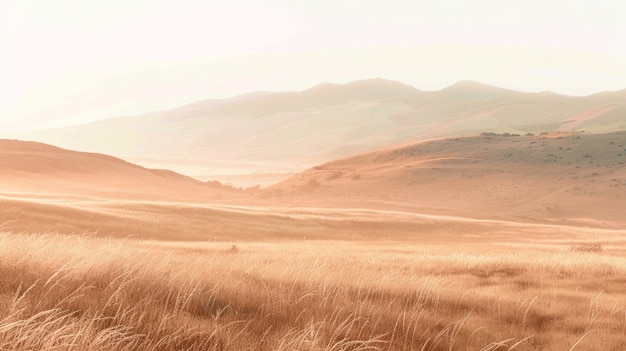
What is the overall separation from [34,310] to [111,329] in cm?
92

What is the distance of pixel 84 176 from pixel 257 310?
3083 inches

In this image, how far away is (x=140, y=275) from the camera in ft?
32.6

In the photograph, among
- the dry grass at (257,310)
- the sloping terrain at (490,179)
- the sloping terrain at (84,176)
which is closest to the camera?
the dry grass at (257,310)

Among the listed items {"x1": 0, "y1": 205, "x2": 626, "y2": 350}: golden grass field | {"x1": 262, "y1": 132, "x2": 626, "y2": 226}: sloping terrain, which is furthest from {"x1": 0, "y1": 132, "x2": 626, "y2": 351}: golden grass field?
{"x1": 262, "y1": 132, "x2": 626, "y2": 226}: sloping terrain

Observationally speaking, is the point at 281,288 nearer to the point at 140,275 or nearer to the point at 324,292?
the point at 324,292

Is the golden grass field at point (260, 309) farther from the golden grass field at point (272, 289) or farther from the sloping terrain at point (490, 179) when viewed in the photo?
the sloping terrain at point (490, 179)

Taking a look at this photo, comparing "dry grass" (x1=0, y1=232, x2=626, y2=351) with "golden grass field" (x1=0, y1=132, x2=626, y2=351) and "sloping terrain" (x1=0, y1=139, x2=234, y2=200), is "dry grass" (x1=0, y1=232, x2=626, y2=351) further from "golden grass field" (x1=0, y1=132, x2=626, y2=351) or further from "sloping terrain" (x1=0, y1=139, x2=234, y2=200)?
"sloping terrain" (x1=0, y1=139, x2=234, y2=200)

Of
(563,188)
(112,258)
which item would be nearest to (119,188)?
(563,188)

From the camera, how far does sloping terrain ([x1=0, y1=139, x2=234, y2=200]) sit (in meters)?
69.9

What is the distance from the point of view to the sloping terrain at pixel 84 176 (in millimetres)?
69938

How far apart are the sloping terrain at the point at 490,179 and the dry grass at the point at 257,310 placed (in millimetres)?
57245

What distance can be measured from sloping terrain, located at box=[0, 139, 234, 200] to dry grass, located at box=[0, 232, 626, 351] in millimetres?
57158

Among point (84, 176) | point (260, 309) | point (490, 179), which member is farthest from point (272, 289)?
point (490, 179)

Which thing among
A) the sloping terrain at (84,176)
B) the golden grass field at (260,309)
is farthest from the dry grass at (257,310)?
the sloping terrain at (84,176)
